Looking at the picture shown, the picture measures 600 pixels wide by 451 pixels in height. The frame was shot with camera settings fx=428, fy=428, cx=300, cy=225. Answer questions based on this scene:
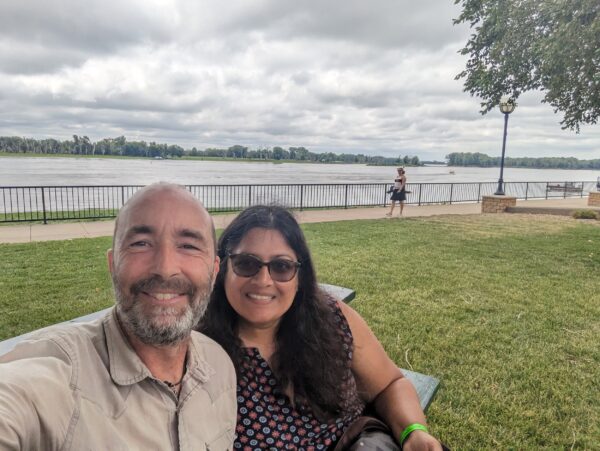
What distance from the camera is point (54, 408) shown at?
0.98m

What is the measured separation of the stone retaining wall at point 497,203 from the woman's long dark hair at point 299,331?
16481 millimetres

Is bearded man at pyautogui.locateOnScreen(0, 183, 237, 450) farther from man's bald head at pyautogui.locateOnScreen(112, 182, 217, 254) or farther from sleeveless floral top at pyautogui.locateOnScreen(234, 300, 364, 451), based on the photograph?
sleeveless floral top at pyautogui.locateOnScreen(234, 300, 364, 451)

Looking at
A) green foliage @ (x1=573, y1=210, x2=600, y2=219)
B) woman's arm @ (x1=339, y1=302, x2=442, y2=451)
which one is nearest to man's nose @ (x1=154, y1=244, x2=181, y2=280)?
woman's arm @ (x1=339, y1=302, x2=442, y2=451)

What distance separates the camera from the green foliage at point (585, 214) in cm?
1460

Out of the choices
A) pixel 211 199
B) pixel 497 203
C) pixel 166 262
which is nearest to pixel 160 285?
pixel 166 262

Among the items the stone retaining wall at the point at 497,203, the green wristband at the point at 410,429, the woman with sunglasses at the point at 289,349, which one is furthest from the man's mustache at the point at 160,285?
the stone retaining wall at the point at 497,203

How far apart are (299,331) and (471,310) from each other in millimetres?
4050

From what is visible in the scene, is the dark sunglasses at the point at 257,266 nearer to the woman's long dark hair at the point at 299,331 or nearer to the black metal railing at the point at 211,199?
the woman's long dark hair at the point at 299,331

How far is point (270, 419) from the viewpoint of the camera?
5.55 ft

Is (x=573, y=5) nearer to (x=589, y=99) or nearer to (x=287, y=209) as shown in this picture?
(x=589, y=99)

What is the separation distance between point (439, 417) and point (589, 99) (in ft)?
33.4

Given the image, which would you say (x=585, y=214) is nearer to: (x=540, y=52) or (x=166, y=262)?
(x=540, y=52)

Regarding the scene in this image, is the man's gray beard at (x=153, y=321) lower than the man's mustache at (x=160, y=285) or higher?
lower

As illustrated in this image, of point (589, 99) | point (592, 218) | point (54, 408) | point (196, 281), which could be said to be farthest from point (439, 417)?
point (592, 218)
